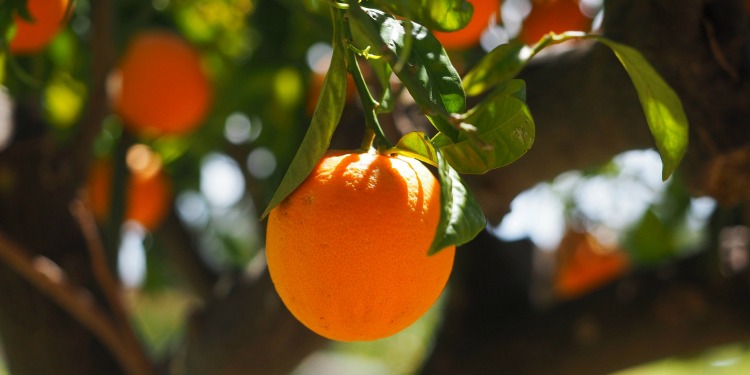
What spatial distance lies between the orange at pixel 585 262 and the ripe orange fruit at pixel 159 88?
3.77ft

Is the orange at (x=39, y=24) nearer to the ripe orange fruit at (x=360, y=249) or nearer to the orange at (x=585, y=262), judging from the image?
the ripe orange fruit at (x=360, y=249)

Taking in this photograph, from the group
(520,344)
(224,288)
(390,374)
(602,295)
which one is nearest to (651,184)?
(602,295)

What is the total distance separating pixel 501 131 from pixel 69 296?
111 centimetres

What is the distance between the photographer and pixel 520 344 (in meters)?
1.83

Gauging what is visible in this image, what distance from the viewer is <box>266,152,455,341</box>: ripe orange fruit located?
65 centimetres

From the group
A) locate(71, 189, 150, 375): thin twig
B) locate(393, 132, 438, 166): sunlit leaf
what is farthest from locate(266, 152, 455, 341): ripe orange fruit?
locate(71, 189, 150, 375): thin twig

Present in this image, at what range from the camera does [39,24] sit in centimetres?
106

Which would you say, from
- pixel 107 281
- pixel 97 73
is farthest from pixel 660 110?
pixel 107 281

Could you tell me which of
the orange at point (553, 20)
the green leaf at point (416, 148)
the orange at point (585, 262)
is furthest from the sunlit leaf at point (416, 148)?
the orange at point (585, 262)

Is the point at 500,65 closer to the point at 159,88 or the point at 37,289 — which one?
the point at 159,88

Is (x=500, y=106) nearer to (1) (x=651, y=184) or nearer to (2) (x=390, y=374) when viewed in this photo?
(1) (x=651, y=184)

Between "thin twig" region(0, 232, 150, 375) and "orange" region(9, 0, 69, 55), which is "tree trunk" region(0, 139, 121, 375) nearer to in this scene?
"thin twig" region(0, 232, 150, 375)

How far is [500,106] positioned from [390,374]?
13.4ft

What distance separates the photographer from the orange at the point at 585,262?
93.4 inches
